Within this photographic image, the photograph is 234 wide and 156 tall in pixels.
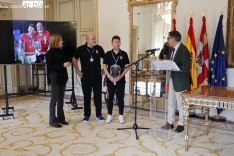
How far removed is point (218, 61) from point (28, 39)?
3448 millimetres

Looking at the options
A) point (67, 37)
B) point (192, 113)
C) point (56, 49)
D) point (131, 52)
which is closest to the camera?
point (56, 49)

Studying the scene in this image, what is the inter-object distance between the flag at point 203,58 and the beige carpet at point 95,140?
896 mm

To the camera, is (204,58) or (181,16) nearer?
(204,58)

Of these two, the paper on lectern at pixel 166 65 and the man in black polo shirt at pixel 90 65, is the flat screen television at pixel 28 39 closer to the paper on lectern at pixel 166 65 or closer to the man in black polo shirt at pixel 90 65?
the man in black polo shirt at pixel 90 65

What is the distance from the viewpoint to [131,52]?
509 cm

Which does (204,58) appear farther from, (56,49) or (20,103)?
(20,103)

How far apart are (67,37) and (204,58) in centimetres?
261

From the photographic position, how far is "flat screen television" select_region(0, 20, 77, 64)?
169 inches

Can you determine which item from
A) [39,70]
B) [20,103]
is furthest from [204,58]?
[39,70]

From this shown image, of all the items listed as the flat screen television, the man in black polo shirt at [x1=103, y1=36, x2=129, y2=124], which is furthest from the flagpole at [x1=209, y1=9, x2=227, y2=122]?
the flat screen television

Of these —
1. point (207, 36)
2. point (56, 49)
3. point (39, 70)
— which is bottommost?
point (39, 70)

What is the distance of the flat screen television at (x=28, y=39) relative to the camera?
14.1 ft

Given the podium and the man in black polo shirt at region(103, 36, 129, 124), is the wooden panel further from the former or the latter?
the podium

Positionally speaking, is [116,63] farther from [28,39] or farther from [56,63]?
[28,39]
